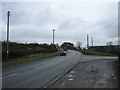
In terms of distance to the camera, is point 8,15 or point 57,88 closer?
point 57,88

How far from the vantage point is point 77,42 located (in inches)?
5930

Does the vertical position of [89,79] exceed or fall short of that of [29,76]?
it exceeds it

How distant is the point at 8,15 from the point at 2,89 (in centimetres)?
2640

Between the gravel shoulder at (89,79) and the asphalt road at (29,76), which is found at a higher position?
the gravel shoulder at (89,79)

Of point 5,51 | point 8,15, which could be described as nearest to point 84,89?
point 5,51

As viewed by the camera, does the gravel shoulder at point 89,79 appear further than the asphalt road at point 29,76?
No

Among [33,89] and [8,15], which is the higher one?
[8,15]

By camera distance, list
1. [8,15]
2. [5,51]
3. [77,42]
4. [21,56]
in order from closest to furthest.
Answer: [5,51], [8,15], [21,56], [77,42]

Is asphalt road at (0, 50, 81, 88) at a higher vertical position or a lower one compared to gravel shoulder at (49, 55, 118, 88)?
lower

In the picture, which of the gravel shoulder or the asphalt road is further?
the asphalt road

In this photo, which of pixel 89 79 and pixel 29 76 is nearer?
pixel 89 79

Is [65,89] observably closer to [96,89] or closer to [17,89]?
[96,89]

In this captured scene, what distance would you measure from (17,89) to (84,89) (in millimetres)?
3086

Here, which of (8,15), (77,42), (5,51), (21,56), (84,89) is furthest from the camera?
(77,42)
